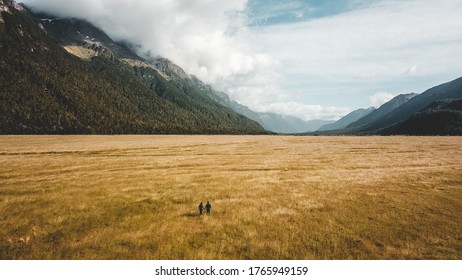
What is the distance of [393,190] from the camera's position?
98.9 ft

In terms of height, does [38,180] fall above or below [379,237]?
above

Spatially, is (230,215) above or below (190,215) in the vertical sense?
below

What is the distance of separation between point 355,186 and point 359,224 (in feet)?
41.7

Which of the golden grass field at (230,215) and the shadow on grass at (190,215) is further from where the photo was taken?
the shadow on grass at (190,215)

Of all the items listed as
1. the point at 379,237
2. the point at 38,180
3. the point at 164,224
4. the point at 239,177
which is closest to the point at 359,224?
the point at 379,237

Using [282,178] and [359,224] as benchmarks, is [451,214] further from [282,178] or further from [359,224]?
[282,178]

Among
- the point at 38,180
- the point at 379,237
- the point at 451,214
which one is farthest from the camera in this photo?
the point at 38,180

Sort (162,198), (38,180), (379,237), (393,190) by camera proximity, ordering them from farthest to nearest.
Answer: (38,180)
(393,190)
(162,198)
(379,237)

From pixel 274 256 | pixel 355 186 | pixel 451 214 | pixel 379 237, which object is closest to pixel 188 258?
pixel 274 256

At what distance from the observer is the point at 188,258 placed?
15398 millimetres

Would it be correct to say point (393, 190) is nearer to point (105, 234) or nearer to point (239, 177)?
point (239, 177)

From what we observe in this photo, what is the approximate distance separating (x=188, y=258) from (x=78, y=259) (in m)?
5.61

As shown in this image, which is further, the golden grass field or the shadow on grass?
the shadow on grass

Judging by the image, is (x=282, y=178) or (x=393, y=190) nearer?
(x=393, y=190)
